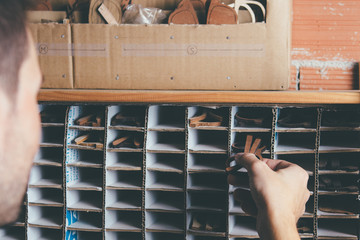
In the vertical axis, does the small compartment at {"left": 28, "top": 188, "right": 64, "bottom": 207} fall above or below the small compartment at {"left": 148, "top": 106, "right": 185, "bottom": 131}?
below

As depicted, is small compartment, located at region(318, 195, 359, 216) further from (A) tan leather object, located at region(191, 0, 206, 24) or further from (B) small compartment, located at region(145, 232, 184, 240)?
(A) tan leather object, located at region(191, 0, 206, 24)

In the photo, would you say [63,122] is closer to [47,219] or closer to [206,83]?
[47,219]

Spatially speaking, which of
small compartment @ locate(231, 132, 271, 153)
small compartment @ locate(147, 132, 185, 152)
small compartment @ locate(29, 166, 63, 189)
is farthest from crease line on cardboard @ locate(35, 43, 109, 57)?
small compartment @ locate(231, 132, 271, 153)

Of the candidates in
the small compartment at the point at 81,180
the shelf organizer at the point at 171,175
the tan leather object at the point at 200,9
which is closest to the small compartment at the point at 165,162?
the shelf organizer at the point at 171,175

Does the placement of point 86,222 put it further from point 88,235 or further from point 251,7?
point 251,7

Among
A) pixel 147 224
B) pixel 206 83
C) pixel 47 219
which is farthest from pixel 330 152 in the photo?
pixel 47 219

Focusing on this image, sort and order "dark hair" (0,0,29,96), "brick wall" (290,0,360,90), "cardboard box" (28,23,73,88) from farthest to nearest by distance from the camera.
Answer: "brick wall" (290,0,360,90), "cardboard box" (28,23,73,88), "dark hair" (0,0,29,96)

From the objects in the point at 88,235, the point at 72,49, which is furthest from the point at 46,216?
the point at 72,49

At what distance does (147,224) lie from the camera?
1377 millimetres

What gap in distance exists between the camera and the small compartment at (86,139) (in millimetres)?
1390

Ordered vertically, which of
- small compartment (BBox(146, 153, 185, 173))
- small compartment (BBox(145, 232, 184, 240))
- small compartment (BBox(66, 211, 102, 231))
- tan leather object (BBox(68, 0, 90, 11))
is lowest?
small compartment (BBox(145, 232, 184, 240))

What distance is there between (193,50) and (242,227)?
669mm

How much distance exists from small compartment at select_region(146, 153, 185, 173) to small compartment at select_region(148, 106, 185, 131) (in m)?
0.12

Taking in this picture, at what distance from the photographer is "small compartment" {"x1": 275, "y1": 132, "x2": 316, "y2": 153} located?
131cm
